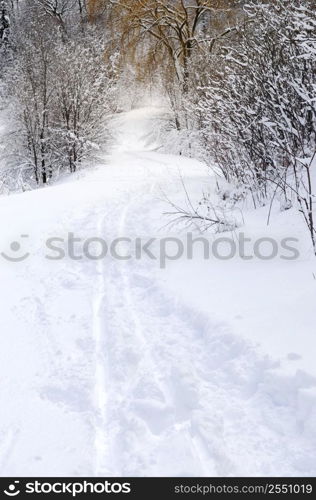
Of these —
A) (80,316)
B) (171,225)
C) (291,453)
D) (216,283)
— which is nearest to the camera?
(291,453)

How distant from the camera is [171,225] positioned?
586 cm

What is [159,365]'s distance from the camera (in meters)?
2.83

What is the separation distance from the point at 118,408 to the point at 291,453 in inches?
36.7

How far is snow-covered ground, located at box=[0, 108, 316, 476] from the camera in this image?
211cm

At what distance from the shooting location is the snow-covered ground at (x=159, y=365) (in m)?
2.11

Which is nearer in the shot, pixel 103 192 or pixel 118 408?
pixel 118 408

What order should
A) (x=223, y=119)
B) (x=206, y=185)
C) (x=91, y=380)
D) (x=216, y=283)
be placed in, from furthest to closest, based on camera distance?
(x=206, y=185), (x=223, y=119), (x=216, y=283), (x=91, y=380)

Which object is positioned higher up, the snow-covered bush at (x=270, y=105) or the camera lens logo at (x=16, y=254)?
the snow-covered bush at (x=270, y=105)

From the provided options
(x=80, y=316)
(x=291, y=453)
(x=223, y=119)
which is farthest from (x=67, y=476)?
(x=223, y=119)

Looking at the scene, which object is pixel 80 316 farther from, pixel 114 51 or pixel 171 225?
pixel 114 51
